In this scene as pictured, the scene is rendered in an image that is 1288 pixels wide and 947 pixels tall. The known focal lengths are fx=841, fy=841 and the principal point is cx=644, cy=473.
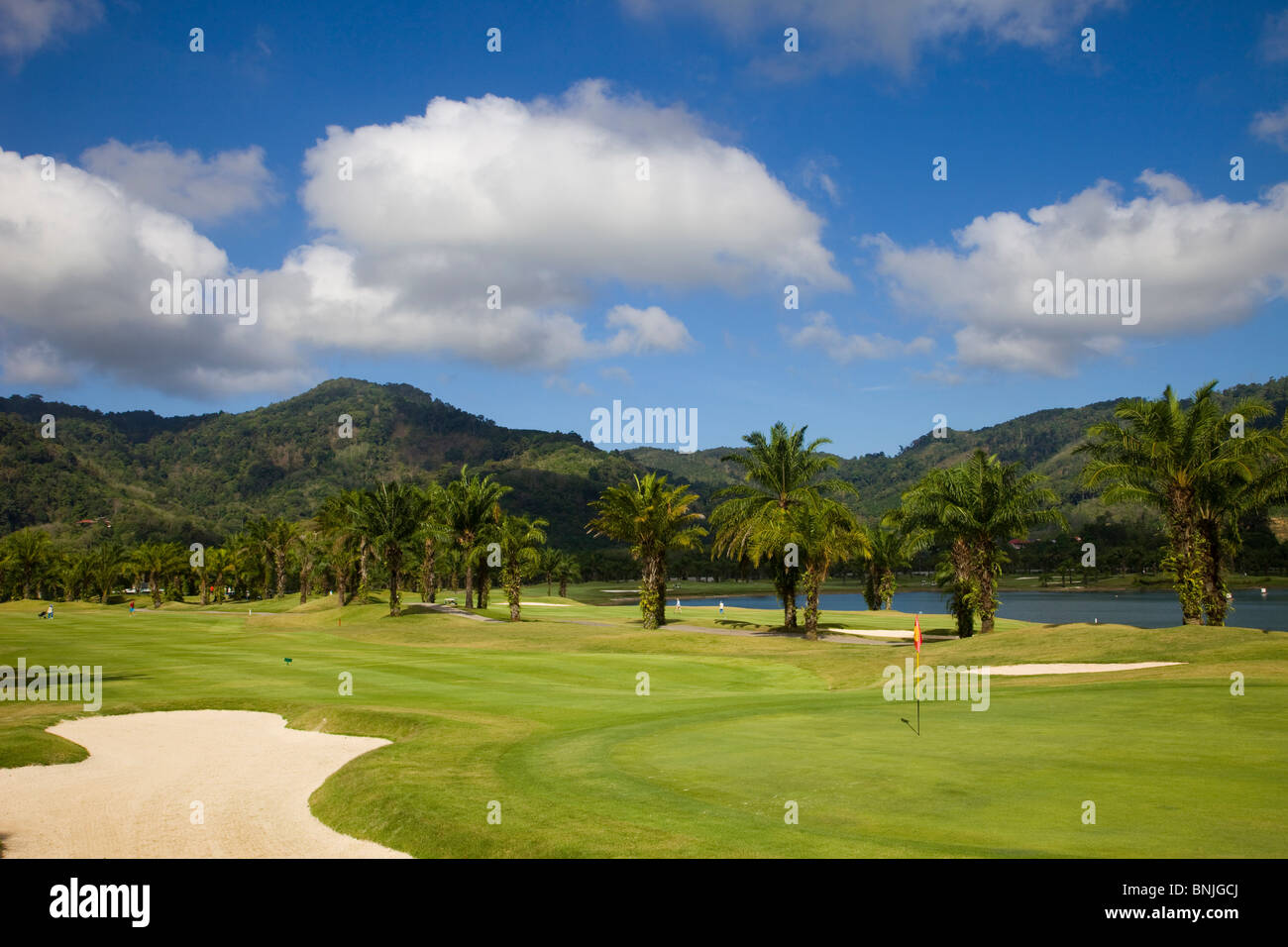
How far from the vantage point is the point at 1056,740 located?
15781 millimetres

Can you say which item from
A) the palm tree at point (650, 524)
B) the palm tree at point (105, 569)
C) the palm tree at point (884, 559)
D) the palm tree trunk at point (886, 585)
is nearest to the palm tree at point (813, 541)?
the palm tree at point (650, 524)

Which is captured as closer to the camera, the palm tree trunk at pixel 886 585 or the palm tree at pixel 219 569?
the palm tree trunk at pixel 886 585

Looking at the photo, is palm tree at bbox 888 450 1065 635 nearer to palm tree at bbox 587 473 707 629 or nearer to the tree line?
the tree line

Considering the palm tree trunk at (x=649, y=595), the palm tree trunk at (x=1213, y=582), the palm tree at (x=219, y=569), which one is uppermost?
the palm tree trunk at (x=1213, y=582)

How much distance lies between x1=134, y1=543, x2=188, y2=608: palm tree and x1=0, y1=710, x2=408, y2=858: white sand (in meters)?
108

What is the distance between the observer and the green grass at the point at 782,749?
1052 cm

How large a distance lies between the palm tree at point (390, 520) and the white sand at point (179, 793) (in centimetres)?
4278

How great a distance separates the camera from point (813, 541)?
165ft

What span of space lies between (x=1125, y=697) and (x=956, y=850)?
14.2 m

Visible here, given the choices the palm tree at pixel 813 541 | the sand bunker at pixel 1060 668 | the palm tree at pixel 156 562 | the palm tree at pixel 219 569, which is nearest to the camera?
the sand bunker at pixel 1060 668

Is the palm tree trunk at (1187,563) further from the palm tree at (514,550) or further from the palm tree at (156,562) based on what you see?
the palm tree at (156,562)

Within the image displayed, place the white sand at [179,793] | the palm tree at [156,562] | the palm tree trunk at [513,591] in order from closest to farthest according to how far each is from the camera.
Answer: the white sand at [179,793] → the palm tree trunk at [513,591] → the palm tree at [156,562]

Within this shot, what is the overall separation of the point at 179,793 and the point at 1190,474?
132 ft
